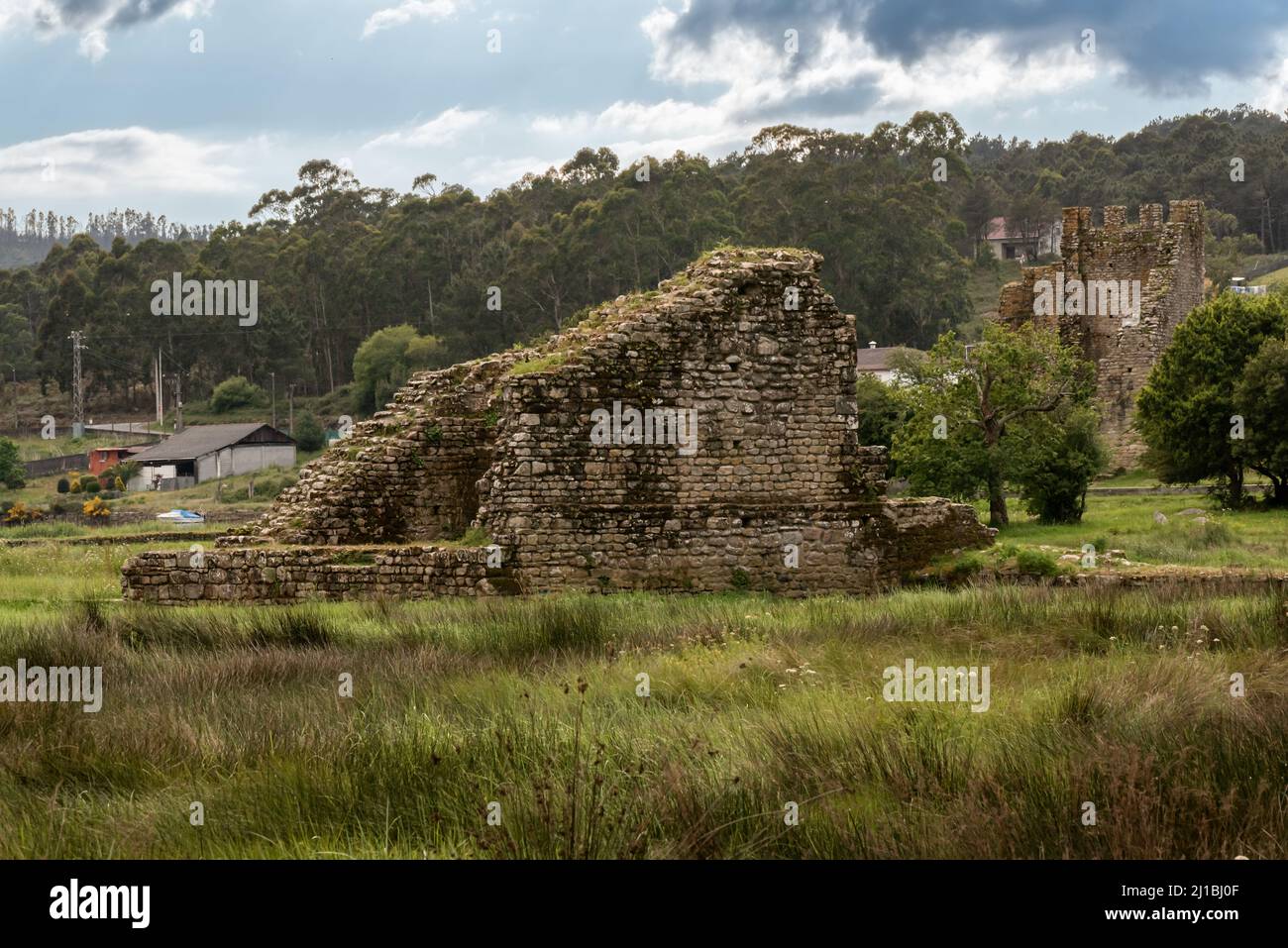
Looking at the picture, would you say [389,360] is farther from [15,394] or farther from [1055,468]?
[1055,468]

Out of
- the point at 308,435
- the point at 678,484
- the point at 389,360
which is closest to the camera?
the point at 678,484

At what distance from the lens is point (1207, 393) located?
28.5 meters

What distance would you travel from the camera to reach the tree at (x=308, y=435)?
67.4 meters

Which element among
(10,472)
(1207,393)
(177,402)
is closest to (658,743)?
(1207,393)

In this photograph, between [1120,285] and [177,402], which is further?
[177,402]

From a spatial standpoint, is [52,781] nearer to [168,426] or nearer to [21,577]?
[21,577]

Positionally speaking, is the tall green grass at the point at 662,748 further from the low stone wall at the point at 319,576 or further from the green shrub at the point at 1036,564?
the green shrub at the point at 1036,564

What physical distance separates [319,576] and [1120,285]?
34.6 metres

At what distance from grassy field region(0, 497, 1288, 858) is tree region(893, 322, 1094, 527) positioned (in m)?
15.4

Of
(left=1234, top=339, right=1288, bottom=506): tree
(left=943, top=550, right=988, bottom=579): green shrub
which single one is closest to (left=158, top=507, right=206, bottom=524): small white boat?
(left=1234, top=339, right=1288, bottom=506): tree

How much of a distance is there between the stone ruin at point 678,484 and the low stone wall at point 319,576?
0.02 meters

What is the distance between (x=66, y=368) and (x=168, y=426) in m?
9.36

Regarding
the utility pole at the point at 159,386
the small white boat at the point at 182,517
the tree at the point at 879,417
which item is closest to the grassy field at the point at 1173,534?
the tree at the point at 879,417

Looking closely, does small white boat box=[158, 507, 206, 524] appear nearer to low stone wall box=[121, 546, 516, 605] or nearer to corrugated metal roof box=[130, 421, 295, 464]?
corrugated metal roof box=[130, 421, 295, 464]
